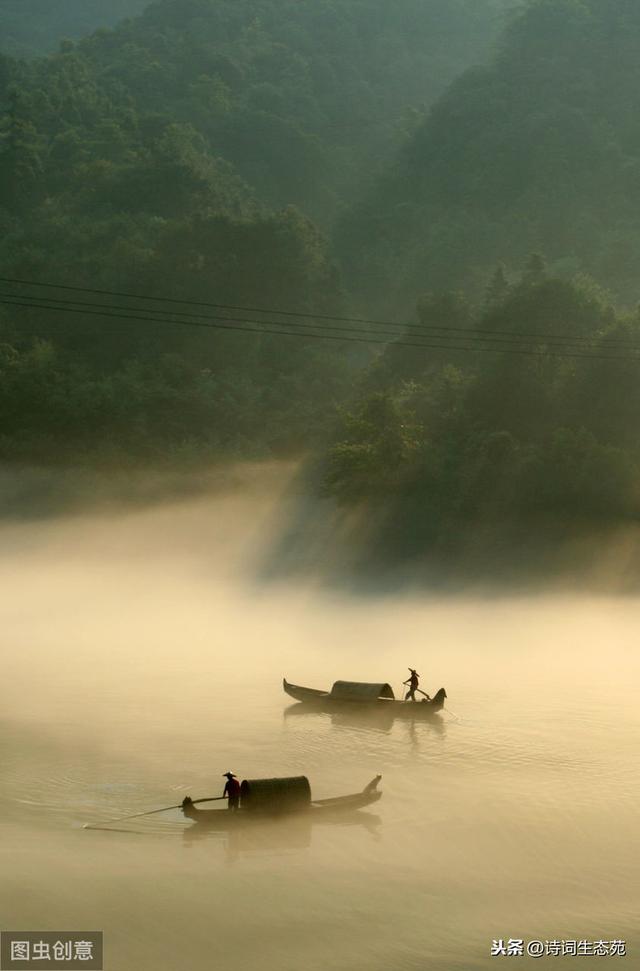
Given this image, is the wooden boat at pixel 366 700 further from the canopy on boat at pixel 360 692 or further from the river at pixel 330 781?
the river at pixel 330 781

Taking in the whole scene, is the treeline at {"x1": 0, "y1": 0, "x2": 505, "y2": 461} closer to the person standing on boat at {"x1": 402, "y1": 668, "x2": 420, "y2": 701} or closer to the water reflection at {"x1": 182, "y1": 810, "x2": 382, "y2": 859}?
the person standing on boat at {"x1": 402, "y1": 668, "x2": 420, "y2": 701}

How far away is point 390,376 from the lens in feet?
232

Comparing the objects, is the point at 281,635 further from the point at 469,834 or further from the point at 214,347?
the point at 214,347

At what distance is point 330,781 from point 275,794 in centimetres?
330

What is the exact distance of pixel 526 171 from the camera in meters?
103

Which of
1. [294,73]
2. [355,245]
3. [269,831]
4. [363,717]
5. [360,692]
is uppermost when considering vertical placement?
[294,73]

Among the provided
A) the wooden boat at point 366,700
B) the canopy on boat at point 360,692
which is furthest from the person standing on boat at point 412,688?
the canopy on boat at point 360,692

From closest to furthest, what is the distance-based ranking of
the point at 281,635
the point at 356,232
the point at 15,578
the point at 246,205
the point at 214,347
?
the point at 281,635
the point at 15,578
the point at 214,347
the point at 246,205
the point at 356,232

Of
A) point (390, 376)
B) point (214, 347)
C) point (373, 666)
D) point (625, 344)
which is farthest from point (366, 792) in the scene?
point (214, 347)

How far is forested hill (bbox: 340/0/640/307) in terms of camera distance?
95.4m

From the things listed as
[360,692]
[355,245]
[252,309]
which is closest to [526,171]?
[355,245]

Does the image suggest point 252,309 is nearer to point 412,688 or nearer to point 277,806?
point 412,688

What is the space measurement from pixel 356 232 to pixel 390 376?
38.5 m

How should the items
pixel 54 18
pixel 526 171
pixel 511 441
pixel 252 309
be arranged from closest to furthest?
1. pixel 511 441
2. pixel 252 309
3. pixel 526 171
4. pixel 54 18
